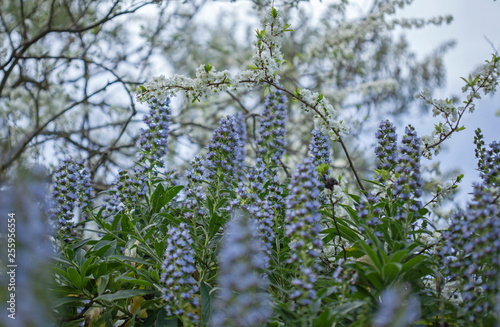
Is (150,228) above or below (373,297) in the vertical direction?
above

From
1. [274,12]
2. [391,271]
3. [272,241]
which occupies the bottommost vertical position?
[391,271]

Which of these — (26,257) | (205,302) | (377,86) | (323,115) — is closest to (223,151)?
(323,115)

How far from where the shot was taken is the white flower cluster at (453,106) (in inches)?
85.0

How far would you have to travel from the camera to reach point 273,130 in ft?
7.92

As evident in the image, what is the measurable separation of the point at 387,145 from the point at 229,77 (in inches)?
34.2

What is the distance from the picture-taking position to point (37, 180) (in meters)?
1.42

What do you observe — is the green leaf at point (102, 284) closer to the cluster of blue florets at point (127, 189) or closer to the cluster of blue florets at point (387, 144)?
the cluster of blue florets at point (127, 189)

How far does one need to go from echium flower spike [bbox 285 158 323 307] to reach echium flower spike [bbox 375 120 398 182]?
2.21ft

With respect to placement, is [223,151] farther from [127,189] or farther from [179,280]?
[179,280]

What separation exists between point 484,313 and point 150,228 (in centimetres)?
132

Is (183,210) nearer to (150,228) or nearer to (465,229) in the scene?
(150,228)

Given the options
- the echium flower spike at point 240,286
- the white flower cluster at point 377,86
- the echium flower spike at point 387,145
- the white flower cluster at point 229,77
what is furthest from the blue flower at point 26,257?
the white flower cluster at point 377,86

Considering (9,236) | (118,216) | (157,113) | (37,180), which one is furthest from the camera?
(157,113)

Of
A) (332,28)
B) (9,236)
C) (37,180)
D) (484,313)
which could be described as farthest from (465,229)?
(332,28)
